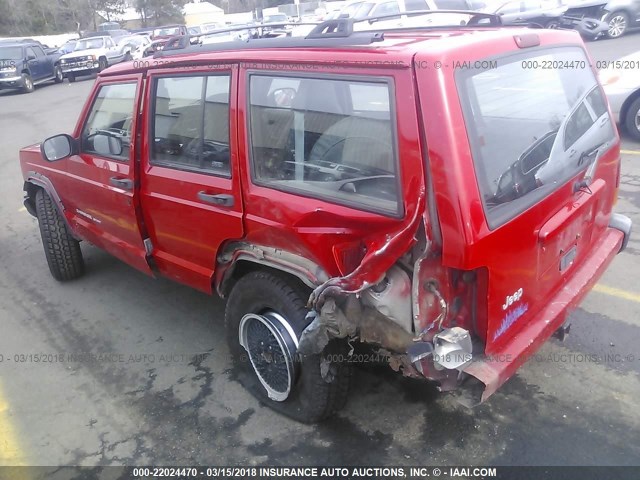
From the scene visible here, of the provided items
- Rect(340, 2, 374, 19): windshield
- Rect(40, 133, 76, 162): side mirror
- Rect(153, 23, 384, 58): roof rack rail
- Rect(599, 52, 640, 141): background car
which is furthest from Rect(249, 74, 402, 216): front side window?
Rect(340, 2, 374, 19): windshield

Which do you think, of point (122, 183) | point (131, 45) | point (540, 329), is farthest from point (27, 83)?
point (540, 329)

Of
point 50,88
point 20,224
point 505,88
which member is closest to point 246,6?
point 50,88

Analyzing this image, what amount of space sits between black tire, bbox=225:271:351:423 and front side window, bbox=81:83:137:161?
1357 mm

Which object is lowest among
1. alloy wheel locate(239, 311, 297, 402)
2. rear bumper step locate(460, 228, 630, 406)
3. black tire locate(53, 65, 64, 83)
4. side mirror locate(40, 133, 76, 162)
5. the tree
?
alloy wheel locate(239, 311, 297, 402)

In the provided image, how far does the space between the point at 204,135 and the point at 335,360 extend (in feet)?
4.80

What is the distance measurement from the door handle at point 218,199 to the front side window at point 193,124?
0.13m

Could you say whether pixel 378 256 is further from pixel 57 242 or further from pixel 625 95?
pixel 625 95

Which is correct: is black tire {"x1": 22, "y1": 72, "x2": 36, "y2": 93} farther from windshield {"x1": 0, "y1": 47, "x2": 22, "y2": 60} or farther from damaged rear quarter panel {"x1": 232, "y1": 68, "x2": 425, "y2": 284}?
damaged rear quarter panel {"x1": 232, "y1": 68, "x2": 425, "y2": 284}

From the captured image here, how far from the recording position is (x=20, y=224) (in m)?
6.75

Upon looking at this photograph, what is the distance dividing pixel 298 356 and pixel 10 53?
69.9 feet

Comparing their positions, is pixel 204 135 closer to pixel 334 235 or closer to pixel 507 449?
pixel 334 235

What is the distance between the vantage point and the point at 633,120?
7.22m

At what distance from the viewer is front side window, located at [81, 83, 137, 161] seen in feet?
12.2

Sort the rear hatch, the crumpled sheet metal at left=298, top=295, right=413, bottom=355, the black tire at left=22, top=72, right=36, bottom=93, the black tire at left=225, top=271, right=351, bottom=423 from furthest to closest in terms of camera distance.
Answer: the black tire at left=22, top=72, right=36, bottom=93 → the black tire at left=225, top=271, right=351, bottom=423 → the crumpled sheet metal at left=298, top=295, right=413, bottom=355 → the rear hatch
